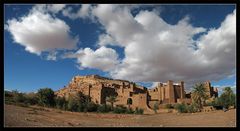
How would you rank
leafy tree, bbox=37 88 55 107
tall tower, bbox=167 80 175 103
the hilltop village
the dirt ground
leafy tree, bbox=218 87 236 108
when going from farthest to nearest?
tall tower, bbox=167 80 175 103 < the hilltop village < leafy tree, bbox=218 87 236 108 < leafy tree, bbox=37 88 55 107 < the dirt ground

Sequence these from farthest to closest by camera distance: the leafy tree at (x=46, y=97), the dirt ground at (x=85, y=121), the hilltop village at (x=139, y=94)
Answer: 1. the hilltop village at (x=139, y=94)
2. the leafy tree at (x=46, y=97)
3. the dirt ground at (x=85, y=121)

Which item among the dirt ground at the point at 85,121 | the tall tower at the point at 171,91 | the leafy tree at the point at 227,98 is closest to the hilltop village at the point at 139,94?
the tall tower at the point at 171,91

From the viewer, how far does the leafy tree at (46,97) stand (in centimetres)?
4828

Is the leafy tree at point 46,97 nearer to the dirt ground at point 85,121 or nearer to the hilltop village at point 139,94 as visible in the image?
the dirt ground at point 85,121

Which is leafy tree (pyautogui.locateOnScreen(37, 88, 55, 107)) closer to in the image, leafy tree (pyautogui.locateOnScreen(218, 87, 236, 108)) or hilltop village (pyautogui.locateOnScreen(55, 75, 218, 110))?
hilltop village (pyautogui.locateOnScreen(55, 75, 218, 110))

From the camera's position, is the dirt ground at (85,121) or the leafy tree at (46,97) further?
the leafy tree at (46,97)

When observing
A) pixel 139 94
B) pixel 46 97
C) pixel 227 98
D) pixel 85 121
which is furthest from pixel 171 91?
pixel 85 121

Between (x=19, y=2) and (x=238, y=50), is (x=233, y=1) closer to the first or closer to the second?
(x=238, y=50)

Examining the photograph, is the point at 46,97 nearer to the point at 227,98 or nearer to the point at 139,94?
the point at 139,94

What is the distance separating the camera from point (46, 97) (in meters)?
49.2

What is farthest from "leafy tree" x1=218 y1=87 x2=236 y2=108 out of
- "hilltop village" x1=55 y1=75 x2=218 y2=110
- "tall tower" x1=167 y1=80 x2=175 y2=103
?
"tall tower" x1=167 y1=80 x2=175 y2=103

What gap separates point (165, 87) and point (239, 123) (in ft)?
215

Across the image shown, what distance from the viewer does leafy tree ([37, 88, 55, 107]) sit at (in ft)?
158

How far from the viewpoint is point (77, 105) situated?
4962cm
